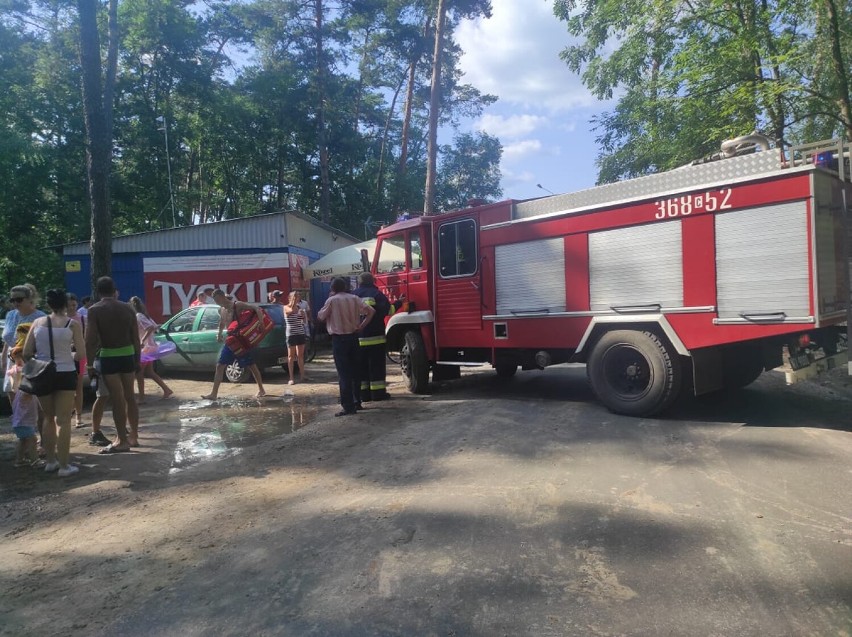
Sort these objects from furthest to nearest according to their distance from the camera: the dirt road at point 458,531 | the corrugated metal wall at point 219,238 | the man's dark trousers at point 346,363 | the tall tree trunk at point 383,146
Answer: the tall tree trunk at point 383,146 < the corrugated metal wall at point 219,238 < the man's dark trousers at point 346,363 < the dirt road at point 458,531

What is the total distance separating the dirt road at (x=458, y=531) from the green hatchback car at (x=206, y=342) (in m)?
4.41

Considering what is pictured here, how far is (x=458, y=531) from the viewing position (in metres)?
3.84

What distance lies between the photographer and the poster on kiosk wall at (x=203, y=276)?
730 inches

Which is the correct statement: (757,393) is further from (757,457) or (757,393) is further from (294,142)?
(294,142)

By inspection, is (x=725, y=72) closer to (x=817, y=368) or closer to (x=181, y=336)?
(x=817, y=368)

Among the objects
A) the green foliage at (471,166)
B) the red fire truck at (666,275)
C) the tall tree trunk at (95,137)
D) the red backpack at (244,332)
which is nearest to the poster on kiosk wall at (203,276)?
the tall tree trunk at (95,137)

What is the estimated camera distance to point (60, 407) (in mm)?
5625

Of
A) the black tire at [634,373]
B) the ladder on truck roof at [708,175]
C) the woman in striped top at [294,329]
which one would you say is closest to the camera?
the ladder on truck roof at [708,175]

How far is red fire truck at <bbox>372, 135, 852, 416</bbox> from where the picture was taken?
5.39 metres

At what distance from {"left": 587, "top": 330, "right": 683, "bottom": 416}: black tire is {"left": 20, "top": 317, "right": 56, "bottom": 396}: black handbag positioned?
579cm

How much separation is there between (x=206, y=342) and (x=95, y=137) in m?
4.51

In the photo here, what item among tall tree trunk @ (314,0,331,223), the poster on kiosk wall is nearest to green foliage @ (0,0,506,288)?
tall tree trunk @ (314,0,331,223)

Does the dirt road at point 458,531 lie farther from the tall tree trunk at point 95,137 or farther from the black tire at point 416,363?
the tall tree trunk at point 95,137

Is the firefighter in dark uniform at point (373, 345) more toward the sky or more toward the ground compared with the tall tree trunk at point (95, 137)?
more toward the ground
